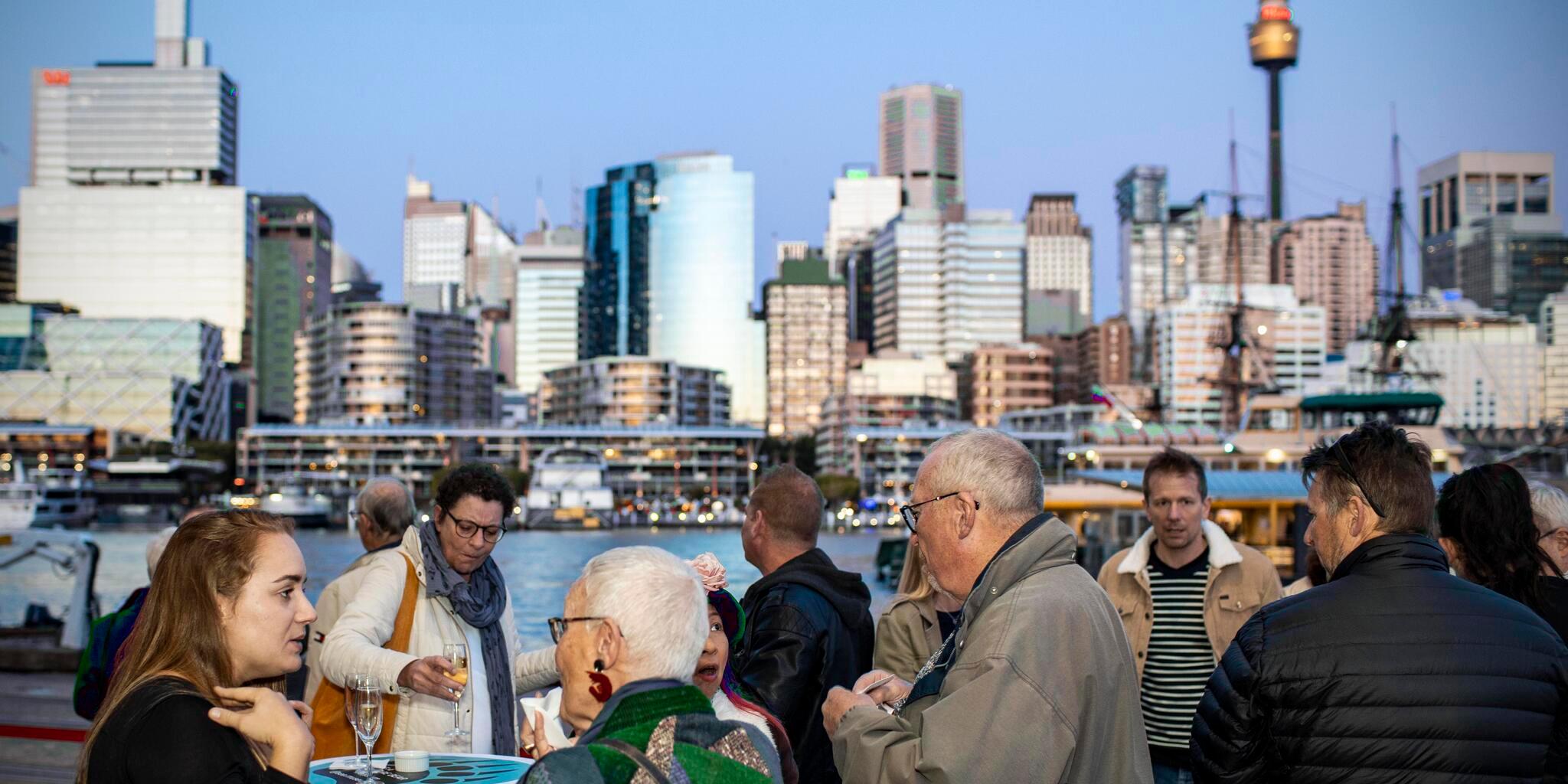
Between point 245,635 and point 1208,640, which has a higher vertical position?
point 245,635

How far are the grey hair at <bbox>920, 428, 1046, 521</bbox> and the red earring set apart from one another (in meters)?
1.04

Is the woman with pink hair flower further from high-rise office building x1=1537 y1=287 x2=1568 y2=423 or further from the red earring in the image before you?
high-rise office building x1=1537 y1=287 x2=1568 y2=423

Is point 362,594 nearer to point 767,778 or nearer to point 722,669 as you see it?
point 722,669

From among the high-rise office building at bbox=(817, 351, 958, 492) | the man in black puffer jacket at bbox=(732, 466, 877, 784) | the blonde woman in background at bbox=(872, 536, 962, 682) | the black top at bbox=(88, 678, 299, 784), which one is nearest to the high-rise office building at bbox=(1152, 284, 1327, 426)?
the high-rise office building at bbox=(817, 351, 958, 492)

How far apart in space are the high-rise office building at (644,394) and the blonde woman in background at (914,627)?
146158 mm

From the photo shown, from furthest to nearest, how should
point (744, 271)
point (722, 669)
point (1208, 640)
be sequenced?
1. point (744, 271)
2. point (1208, 640)
3. point (722, 669)

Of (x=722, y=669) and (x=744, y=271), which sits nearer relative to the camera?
(x=722, y=669)

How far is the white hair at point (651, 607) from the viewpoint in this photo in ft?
8.58

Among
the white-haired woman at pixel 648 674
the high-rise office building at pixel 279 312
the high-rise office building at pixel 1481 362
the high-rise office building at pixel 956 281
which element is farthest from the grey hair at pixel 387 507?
the high-rise office building at pixel 279 312

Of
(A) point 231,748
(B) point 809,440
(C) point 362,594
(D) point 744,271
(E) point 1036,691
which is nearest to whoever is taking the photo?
(A) point 231,748

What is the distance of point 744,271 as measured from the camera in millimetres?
191375

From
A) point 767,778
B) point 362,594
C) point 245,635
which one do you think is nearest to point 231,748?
point 245,635

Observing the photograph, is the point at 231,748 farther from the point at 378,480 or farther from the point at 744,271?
the point at 744,271

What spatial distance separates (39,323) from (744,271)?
8533cm
